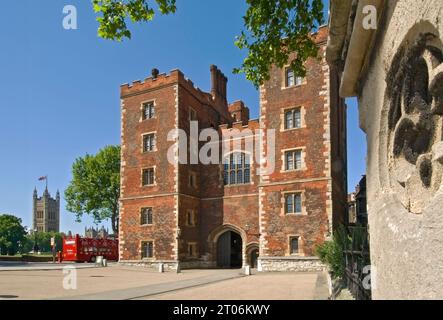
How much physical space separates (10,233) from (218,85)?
66.4 metres

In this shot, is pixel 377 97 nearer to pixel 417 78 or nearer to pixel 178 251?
pixel 417 78

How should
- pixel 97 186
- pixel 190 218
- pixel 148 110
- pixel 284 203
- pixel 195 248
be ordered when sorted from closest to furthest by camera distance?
1. pixel 284 203
2. pixel 190 218
3. pixel 195 248
4. pixel 148 110
5. pixel 97 186

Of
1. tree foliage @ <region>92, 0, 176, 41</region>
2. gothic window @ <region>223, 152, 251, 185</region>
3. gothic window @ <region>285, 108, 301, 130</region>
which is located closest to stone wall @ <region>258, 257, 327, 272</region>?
gothic window @ <region>223, 152, 251, 185</region>

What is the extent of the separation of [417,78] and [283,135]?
1027 inches

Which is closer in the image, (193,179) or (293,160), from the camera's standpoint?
(293,160)

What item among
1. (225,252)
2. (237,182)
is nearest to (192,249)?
(225,252)

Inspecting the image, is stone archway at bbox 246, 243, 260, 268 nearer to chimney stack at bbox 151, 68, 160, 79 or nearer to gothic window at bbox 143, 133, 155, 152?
gothic window at bbox 143, 133, 155, 152

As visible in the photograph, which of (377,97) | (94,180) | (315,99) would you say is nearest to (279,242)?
(315,99)

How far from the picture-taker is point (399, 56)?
2.26 meters

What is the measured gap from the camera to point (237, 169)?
32.3 metres

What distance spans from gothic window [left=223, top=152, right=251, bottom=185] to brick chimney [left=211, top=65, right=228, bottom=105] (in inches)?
369

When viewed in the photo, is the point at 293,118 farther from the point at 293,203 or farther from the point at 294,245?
the point at 294,245

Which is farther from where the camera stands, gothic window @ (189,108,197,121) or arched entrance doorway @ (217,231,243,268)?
gothic window @ (189,108,197,121)

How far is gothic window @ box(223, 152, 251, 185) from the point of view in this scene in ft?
104
